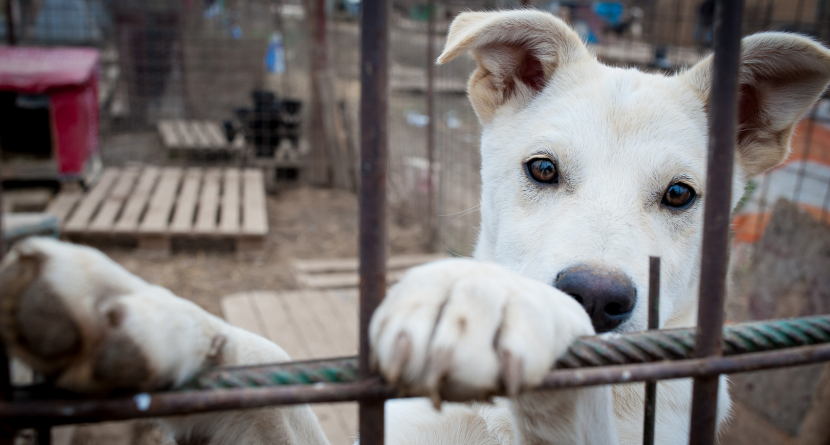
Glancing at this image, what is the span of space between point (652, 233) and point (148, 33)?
8.93 m

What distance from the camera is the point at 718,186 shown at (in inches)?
41.2

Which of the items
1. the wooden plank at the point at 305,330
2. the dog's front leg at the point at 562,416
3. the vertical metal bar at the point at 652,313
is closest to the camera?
the vertical metal bar at the point at 652,313

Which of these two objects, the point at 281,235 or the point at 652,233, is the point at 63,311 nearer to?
the point at 652,233

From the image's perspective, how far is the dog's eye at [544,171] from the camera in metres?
2.04

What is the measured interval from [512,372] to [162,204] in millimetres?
6395

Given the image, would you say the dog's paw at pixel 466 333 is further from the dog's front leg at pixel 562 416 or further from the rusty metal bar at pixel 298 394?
the dog's front leg at pixel 562 416

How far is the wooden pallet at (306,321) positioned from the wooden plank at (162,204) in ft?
5.50

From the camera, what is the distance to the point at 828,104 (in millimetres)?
7180

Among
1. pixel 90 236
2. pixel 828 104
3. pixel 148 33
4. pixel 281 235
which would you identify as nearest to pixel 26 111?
pixel 148 33

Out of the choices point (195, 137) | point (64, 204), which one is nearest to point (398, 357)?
point (64, 204)

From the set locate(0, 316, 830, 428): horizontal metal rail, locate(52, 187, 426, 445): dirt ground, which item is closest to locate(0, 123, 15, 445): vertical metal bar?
locate(0, 316, 830, 428): horizontal metal rail

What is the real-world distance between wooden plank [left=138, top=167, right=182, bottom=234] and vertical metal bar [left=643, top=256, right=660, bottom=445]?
5.58 meters

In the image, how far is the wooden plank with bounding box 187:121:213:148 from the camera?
27.5 feet

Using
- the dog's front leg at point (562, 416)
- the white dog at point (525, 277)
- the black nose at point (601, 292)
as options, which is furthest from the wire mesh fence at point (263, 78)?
the dog's front leg at point (562, 416)
